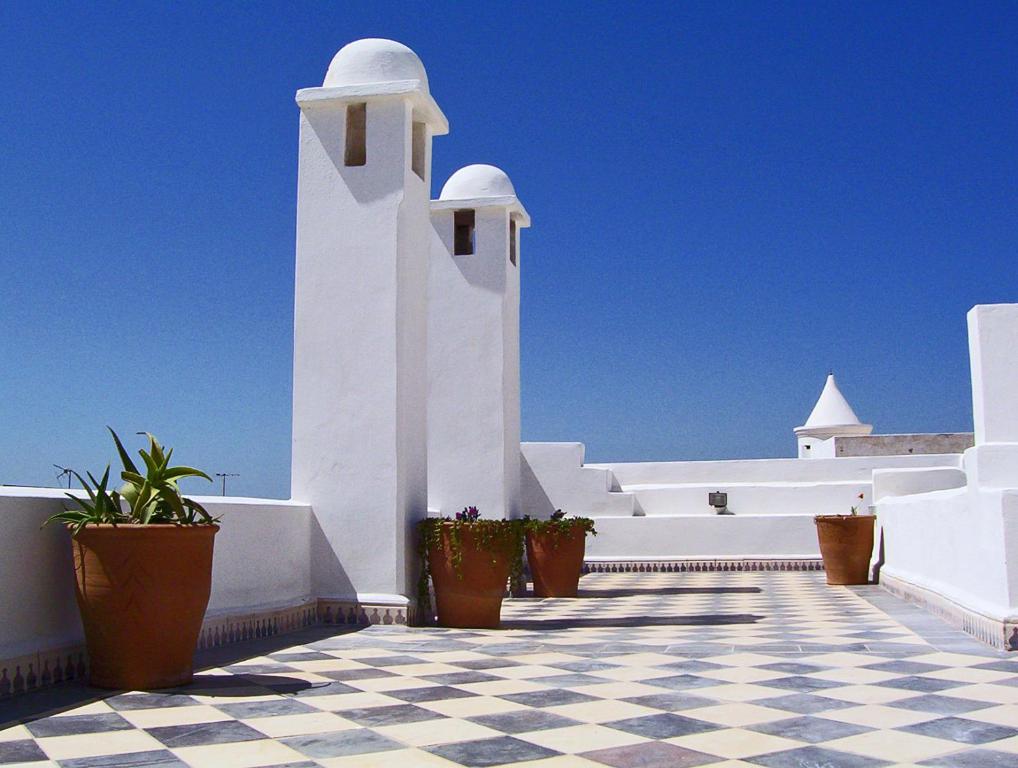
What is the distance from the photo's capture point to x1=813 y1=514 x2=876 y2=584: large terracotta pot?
38.8ft

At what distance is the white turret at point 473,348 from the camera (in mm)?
11359

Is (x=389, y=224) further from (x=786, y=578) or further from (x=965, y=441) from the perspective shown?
(x=965, y=441)

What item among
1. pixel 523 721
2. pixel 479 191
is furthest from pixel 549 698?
pixel 479 191

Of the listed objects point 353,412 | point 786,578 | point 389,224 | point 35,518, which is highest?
point 389,224

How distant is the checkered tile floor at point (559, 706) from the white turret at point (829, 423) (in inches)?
677

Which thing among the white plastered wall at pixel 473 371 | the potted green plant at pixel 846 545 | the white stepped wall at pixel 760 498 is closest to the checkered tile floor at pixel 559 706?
the white plastered wall at pixel 473 371

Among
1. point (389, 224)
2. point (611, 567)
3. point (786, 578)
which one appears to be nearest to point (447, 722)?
point (389, 224)

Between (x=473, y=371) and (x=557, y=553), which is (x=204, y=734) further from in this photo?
(x=473, y=371)

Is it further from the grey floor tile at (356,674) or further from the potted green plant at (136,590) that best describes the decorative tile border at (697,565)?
the potted green plant at (136,590)

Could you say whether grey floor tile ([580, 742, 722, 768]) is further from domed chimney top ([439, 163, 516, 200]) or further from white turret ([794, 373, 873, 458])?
white turret ([794, 373, 873, 458])

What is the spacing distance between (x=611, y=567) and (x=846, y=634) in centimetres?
777

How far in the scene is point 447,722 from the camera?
4141mm

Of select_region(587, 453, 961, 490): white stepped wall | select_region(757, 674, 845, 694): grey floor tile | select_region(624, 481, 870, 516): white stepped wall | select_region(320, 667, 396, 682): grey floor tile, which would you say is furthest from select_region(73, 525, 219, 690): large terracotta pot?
select_region(587, 453, 961, 490): white stepped wall

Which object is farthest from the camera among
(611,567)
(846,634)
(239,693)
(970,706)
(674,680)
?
(611,567)
